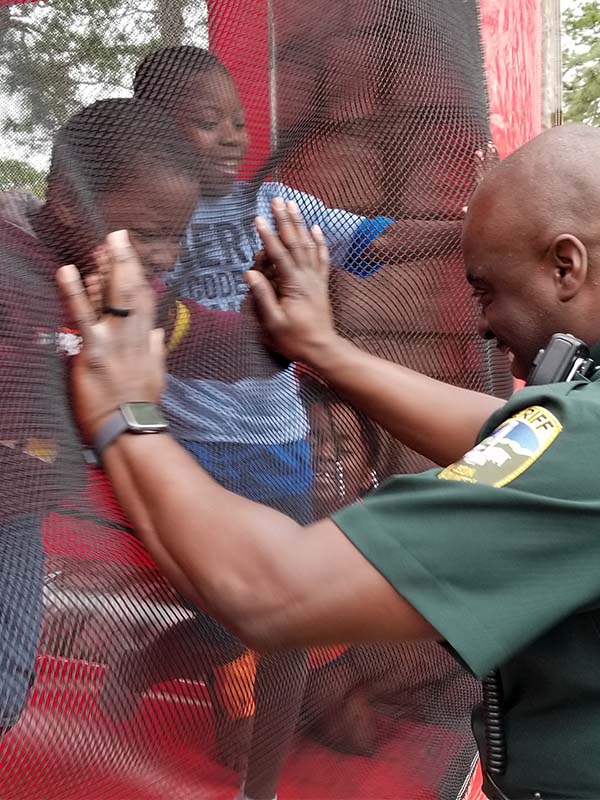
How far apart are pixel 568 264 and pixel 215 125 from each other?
0.50 m

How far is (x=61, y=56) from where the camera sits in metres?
1.16

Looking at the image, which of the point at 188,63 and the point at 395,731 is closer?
the point at 188,63

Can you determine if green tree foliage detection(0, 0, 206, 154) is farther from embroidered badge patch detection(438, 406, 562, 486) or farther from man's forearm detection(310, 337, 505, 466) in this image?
embroidered badge patch detection(438, 406, 562, 486)

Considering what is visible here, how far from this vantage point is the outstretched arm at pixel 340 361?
1398mm

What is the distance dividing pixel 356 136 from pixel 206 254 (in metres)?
0.37

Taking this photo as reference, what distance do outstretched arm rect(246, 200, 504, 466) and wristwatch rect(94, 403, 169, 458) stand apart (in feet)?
1.23

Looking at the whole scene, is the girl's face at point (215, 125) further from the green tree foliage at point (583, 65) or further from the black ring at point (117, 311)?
the green tree foliage at point (583, 65)

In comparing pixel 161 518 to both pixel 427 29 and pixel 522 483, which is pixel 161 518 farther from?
pixel 427 29

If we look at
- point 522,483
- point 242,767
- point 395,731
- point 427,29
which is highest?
point 427,29

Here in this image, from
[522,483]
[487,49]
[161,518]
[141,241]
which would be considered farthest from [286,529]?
[487,49]

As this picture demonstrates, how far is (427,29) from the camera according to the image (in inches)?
62.6

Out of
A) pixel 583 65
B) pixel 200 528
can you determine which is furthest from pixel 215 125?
pixel 583 65

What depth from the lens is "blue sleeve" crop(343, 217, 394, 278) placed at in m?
1.53

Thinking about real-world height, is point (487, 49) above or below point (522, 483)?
above
